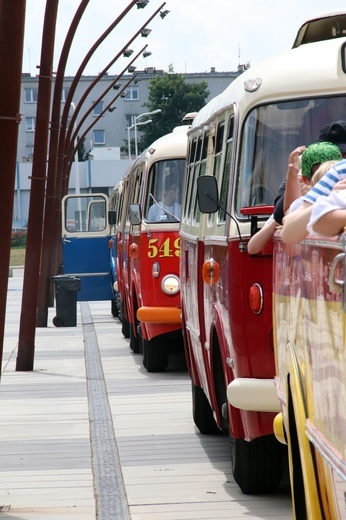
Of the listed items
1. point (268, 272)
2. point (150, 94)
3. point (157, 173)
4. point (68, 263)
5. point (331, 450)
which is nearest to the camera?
point (331, 450)

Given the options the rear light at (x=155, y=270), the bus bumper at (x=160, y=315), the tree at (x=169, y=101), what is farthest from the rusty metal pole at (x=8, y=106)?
the tree at (x=169, y=101)

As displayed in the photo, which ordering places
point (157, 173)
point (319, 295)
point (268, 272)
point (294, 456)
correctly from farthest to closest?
point (157, 173) → point (268, 272) → point (294, 456) → point (319, 295)

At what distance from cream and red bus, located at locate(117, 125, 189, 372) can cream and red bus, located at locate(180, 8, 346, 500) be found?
6.17 m

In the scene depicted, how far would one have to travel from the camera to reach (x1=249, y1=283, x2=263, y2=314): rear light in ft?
24.5

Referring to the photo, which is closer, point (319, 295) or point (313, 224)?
point (313, 224)

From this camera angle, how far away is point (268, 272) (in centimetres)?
752

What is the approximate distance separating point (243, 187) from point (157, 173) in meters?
7.67

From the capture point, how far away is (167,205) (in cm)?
1525

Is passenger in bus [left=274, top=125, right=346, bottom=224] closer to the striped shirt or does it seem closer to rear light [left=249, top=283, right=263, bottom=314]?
rear light [left=249, top=283, right=263, bottom=314]

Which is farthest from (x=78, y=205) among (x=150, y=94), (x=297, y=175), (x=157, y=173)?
(x=150, y=94)

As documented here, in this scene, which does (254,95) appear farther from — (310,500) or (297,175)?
(310,500)

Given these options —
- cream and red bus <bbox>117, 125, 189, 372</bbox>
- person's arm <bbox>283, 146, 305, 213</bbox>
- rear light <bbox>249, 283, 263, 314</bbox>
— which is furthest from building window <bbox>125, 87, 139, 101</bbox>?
person's arm <bbox>283, 146, 305, 213</bbox>

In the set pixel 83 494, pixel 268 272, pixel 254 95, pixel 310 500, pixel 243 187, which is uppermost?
pixel 254 95

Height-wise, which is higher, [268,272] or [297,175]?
[297,175]
